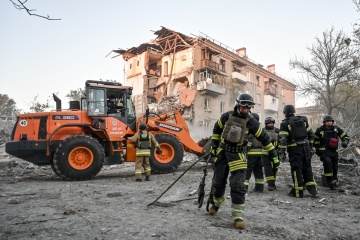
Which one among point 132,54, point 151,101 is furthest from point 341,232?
point 132,54

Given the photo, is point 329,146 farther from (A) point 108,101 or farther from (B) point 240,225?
(A) point 108,101

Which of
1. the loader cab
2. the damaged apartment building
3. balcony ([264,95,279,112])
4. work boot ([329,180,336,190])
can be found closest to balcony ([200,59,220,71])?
the damaged apartment building

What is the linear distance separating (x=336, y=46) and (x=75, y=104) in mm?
19801

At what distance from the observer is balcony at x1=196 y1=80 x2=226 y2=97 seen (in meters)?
27.9

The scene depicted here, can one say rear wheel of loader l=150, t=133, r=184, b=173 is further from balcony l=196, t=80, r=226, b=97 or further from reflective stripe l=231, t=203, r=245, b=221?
balcony l=196, t=80, r=226, b=97

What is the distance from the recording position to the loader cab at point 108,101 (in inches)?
341

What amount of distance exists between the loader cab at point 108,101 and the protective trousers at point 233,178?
5220mm

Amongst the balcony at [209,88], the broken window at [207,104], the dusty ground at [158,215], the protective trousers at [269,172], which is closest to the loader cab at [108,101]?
the dusty ground at [158,215]

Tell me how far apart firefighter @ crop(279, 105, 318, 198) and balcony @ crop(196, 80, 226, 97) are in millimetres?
21641

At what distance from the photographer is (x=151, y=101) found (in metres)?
30.5

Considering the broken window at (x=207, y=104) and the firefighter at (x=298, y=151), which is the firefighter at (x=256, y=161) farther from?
the broken window at (x=207, y=104)

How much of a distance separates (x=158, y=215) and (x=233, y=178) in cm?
128

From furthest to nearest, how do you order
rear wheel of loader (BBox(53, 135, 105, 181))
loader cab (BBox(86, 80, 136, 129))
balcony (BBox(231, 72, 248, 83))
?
balcony (BBox(231, 72, 248, 83)), loader cab (BBox(86, 80, 136, 129)), rear wheel of loader (BBox(53, 135, 105, 181))

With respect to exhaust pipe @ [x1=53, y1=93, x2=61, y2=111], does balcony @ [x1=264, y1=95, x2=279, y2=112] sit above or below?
above
